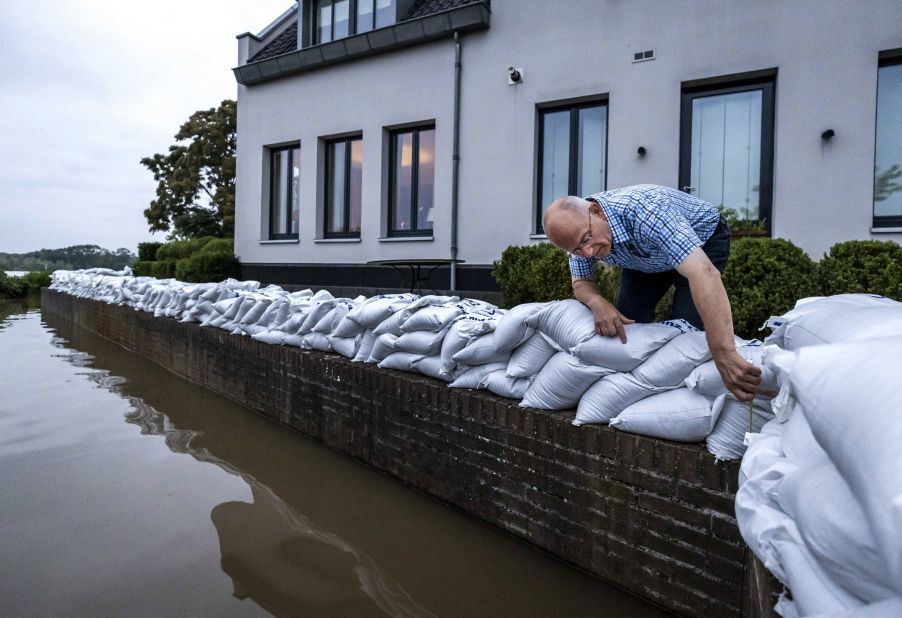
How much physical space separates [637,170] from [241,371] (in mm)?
4594

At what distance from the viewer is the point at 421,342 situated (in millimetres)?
2992

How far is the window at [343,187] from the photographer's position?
374 inches

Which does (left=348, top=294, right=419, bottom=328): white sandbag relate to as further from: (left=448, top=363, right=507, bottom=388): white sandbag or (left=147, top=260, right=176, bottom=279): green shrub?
(left=147, top=260, right=176, bottom=279): green shrub

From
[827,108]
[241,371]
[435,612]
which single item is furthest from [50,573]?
[827,108]

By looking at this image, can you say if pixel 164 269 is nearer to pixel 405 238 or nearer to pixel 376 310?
pixel 405 238

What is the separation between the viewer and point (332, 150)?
977 centimetres

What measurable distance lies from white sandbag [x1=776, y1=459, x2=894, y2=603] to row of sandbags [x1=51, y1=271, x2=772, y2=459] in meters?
0.69

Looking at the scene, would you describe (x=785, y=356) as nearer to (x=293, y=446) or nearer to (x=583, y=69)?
(x=293, y=446)

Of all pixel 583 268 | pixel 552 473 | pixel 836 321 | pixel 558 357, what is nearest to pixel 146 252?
pixel 583 268

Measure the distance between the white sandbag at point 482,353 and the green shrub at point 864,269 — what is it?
9.45 ft

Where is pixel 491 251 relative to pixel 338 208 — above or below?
below

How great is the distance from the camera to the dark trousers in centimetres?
239

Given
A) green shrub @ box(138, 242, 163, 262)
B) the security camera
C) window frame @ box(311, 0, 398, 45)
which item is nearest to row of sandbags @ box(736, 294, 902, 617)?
the security camera

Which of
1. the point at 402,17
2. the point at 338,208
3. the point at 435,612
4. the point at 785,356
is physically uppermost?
the point at 402,17
